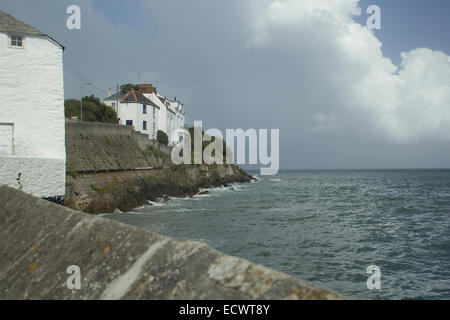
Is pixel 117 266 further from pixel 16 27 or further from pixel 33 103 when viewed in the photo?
pixel 16 27

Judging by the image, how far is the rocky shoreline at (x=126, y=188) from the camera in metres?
23.6

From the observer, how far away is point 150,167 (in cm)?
3803

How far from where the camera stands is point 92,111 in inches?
1829

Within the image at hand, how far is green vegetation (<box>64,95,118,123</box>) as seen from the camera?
149ft

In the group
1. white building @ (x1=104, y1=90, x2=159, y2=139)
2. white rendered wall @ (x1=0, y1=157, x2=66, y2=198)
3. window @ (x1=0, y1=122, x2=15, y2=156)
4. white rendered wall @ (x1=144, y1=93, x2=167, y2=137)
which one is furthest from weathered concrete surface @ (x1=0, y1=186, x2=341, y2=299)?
white rendered wall @ (x1=144, y1=93, x2=167, y2=137)

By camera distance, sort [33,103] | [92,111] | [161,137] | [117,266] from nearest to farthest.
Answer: [117,266] < [33,103] < [92,111] < [161,137]

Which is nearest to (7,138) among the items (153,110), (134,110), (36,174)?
(36,174)

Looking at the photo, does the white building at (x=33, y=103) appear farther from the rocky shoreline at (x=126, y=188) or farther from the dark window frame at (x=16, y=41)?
the rocky shoreline at (x=126, y=188)

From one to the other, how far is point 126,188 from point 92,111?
21732mm

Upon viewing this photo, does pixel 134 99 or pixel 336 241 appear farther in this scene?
pixel 134 99

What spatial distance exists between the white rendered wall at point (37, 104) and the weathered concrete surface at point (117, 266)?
377 inches

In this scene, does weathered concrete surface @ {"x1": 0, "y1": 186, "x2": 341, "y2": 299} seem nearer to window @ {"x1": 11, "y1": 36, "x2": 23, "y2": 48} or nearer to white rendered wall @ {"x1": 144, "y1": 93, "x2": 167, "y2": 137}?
window @ {"x1": 11, "y1": 36, "x2": 23, "y2": 48}
